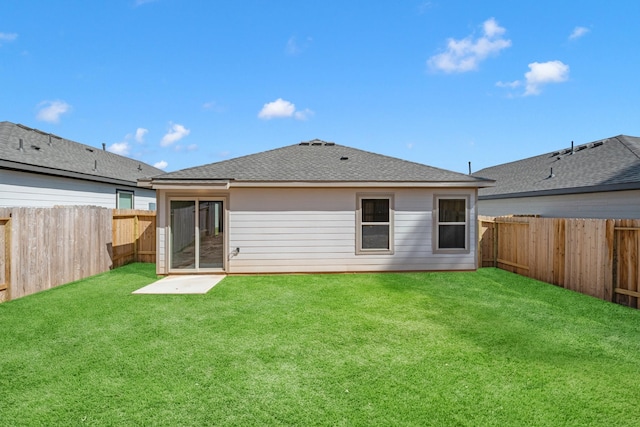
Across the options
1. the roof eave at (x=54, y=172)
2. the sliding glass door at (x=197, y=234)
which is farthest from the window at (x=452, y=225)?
the roof eave at (x=54, y=172)

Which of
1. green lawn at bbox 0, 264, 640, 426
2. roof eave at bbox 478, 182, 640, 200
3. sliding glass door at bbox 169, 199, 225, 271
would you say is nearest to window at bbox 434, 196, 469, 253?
green lawn at bbox 0, 264, 640, 426

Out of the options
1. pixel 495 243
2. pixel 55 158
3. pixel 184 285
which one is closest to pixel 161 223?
pixel 184 285

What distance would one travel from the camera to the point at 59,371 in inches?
131

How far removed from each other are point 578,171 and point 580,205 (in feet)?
7.33

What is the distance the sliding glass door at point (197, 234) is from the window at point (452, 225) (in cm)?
626

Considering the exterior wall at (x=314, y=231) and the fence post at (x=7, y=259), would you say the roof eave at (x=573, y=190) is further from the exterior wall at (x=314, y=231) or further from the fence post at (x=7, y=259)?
the fence post at (x=7, y=259)

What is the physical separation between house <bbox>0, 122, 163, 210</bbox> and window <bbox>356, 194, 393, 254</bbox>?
958 cm

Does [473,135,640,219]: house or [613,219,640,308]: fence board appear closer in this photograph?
[613,219,640,308]: fence board

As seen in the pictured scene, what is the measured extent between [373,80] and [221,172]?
8.68 meters

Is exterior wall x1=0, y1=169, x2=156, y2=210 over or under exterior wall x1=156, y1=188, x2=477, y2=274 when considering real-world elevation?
over

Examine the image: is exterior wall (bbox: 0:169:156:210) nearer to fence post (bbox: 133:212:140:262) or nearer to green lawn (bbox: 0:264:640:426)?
fence post (bbox: 133:212:140:262)

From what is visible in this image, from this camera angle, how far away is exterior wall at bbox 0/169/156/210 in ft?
27.1

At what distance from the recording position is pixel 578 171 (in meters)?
11.8

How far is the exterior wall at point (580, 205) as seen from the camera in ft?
28.9
